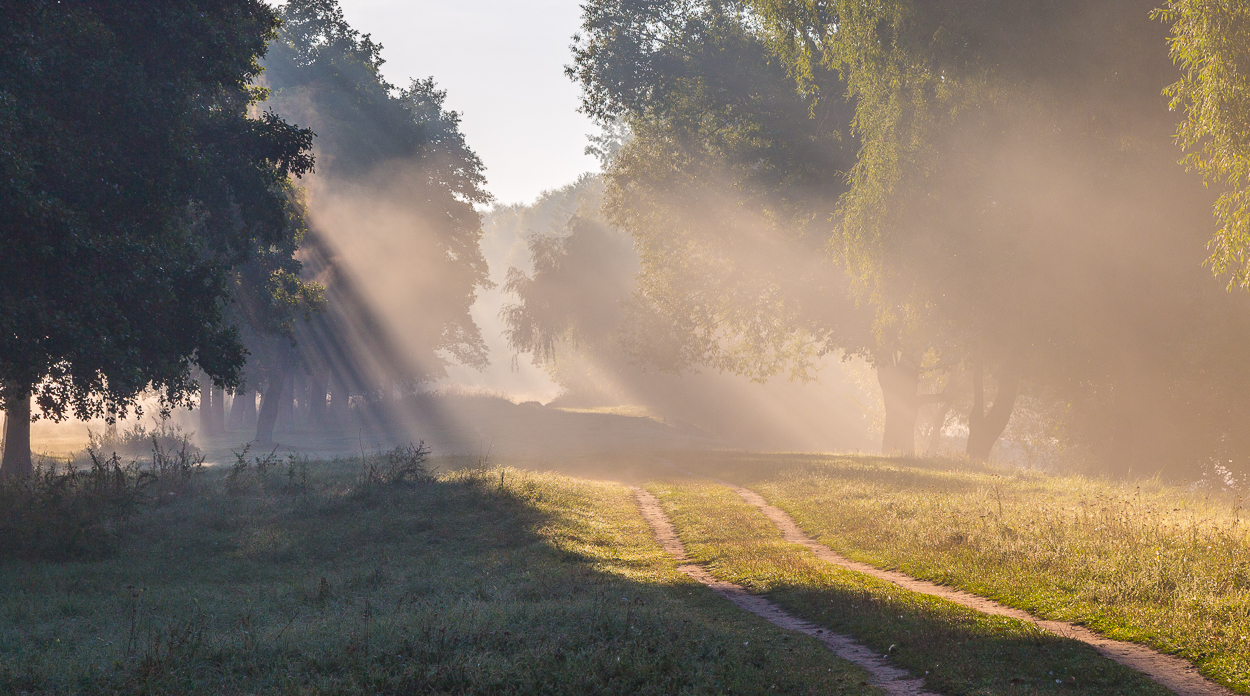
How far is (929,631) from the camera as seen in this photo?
9000 millimetres

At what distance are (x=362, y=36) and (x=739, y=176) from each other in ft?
89.0

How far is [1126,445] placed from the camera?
28.7 m

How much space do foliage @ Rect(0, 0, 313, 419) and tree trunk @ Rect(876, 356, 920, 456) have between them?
2815cm

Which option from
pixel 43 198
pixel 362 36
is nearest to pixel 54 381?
pixel 43 198

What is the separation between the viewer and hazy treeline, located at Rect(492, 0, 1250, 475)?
18.8 meters

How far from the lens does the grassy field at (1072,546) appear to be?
8.75m

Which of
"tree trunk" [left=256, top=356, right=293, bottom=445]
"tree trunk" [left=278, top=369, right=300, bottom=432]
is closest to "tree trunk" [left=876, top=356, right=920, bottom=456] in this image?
"tree trunk" [left=256, top=356, right=293, bottom=445]

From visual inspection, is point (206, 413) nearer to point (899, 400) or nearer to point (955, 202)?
point (899, 400)

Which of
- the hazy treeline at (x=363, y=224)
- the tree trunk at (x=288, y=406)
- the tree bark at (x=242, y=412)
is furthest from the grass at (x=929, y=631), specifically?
the tree bark at (x=242, y=412)

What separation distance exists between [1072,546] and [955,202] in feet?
37.8

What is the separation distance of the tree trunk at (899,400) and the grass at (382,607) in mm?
21293

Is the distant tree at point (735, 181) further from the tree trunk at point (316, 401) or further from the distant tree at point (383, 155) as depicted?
the tree trunk at point (316, 401)

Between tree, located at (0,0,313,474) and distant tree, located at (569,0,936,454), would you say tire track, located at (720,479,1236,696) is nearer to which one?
tree, located at (0,0,313,474)

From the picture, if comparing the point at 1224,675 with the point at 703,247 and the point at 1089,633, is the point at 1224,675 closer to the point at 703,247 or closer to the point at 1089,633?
the point at 1089,633
